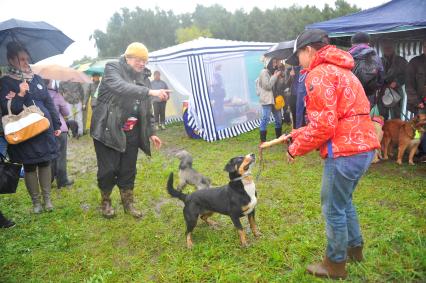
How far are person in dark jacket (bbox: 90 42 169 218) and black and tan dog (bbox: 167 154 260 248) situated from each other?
1079mm

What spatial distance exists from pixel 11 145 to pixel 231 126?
6.04m

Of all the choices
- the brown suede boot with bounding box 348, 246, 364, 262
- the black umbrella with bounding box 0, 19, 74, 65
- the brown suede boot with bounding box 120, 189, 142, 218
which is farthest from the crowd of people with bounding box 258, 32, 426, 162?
the black umbrella with bounding box 0, 19, 74, 65

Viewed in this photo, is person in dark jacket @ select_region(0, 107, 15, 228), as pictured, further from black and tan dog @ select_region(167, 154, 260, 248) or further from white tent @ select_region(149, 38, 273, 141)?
white tent @ select_region(149, 38, 273, 141)

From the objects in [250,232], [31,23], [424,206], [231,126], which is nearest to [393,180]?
[424,206]

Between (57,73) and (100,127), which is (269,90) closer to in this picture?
(100,127)

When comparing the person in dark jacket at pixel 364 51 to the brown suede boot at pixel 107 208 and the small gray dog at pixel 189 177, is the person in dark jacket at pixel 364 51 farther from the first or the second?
the brown suede boot at pixel 107 208

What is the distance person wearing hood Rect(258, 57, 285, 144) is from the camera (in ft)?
25.6

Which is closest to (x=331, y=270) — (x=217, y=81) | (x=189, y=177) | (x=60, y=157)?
(x=189, y=177)

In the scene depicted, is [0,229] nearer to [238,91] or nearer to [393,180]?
[393,180]

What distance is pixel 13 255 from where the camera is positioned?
12.0 ft

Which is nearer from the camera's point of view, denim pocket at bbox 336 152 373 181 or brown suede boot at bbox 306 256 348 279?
denim pocket at bbox 336 152 373 181

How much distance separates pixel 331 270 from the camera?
9.02 ft

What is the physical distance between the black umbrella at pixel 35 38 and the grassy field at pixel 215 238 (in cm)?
225

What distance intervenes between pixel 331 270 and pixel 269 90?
5520mm
